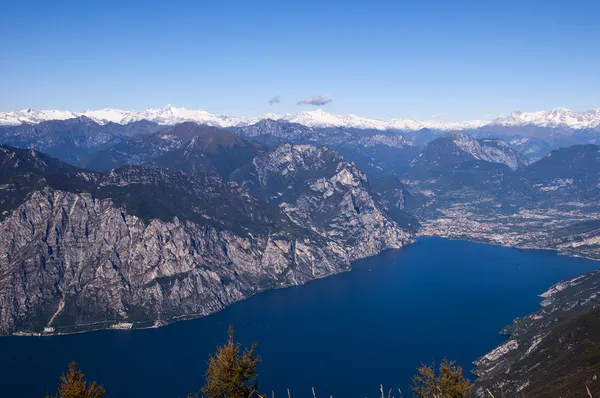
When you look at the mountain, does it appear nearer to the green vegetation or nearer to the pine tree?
the pine tree

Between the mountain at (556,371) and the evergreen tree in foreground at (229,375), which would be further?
the mountain at (556,371)

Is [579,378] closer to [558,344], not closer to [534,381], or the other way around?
[534,381]

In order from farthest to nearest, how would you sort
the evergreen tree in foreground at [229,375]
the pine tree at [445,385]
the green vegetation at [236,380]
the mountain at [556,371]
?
the mountain at [556,371]
the pine tree at [445,385]
the evergreen tree in foreground at [229,375]
the green vegetation at [236,380]

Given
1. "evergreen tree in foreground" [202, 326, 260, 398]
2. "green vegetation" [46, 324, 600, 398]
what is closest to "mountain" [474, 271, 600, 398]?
"green vegetation" [46, 324, 600, 398]

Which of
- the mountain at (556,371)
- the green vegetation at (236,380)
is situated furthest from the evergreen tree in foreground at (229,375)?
the mountain at (556,371)

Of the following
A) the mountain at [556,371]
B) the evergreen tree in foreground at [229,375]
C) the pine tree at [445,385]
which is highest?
the evergreen tree in foreground at [229,375]

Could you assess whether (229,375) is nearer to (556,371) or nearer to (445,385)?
(445,385)

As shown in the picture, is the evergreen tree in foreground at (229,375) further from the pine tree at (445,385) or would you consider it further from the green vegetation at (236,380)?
the pine tree at (445,385)

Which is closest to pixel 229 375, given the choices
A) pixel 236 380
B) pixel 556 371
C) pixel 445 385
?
pixel 236 380

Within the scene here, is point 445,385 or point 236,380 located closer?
point 236,380

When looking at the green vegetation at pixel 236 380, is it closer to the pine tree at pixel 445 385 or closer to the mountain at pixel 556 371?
the pine tree at pixel 445 385

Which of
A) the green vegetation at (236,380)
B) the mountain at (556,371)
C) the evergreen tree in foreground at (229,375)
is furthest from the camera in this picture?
the mountain at (556,371)

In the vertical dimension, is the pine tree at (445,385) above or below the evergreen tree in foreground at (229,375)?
below
